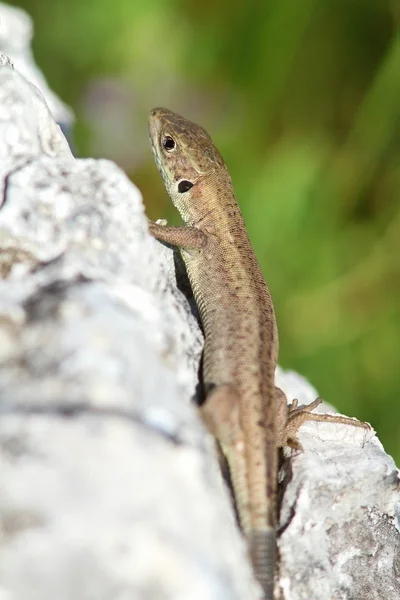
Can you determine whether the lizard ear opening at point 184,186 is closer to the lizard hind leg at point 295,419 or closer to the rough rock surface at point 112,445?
the rough rock surface at point 112,445

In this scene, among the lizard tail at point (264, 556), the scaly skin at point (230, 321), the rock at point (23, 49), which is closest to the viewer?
the lizard tail at point (264, 556)

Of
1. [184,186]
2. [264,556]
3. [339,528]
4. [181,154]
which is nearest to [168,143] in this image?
[181,154]

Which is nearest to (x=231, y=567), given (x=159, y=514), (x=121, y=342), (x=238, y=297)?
(x=159, y=514)

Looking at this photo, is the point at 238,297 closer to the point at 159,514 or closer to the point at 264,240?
the point at 159,514

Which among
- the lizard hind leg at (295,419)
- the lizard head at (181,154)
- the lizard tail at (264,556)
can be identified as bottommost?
the lizard tail at (264,556)

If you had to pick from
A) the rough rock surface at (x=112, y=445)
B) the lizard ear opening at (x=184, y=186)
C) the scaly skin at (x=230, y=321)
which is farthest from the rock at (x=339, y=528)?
the lizard ear opening at (x=184, y=186)

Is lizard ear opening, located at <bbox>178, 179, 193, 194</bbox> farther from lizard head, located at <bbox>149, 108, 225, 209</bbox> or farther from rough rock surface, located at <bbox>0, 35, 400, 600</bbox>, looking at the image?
rough rock surface, located at <bbox>0, 35, 400, 600</bbox>
